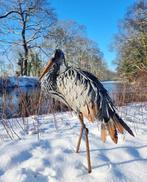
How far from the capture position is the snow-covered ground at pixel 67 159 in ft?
8.09

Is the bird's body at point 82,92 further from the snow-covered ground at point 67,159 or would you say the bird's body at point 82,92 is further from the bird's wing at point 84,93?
the snow-covered ground at point 67,159

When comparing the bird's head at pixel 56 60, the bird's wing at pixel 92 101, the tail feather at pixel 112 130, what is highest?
the bird's head at pixel 56 60

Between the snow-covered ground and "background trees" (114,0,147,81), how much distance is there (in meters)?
20.3

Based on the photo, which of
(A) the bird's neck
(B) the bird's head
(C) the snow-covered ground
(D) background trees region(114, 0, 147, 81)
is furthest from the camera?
(D) background trees region(114, 0, 147, 81)

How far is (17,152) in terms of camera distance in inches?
112

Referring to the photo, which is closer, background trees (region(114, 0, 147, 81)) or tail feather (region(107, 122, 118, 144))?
tail feather (region(107, 122, 118, 144))

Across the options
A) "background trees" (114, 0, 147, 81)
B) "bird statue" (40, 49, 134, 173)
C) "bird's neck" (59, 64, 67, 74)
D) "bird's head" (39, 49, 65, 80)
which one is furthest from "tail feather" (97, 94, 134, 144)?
"background trees" (114, 0, 147, 81)

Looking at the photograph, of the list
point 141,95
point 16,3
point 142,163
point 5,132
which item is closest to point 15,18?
point 16,3

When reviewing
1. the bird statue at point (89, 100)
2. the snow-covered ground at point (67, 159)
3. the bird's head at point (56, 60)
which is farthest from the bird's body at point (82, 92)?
the snow-covered ground at point (67, 159)

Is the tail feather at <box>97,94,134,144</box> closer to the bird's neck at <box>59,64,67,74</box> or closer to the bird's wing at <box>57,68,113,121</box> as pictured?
the bird's wing at <box>57,68,113,121</box>

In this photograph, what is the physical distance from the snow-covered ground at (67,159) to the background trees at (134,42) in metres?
20.3

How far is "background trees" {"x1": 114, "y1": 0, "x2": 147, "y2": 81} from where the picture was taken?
23903 millimetres

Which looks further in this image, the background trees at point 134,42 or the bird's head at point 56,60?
the background trees at point 134,42

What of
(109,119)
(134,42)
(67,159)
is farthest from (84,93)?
(134,42)
